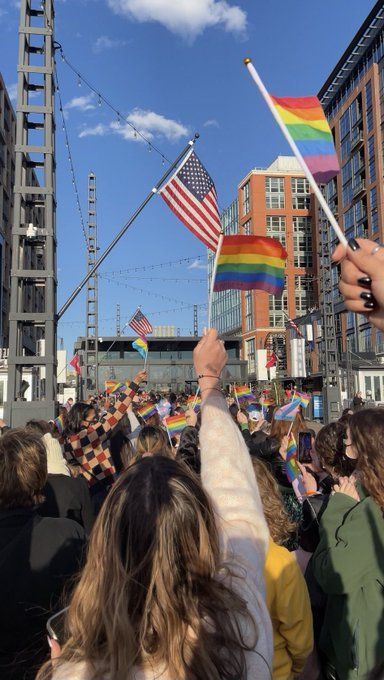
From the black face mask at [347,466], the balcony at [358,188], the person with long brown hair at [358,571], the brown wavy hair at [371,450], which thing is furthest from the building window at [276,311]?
the person with long brown hair at [358,571]

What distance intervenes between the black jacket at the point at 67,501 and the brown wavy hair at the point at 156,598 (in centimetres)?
262

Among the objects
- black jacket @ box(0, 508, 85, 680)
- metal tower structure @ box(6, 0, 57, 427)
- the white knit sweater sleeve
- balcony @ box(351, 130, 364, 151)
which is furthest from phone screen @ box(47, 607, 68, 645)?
balcony @ box(351, 130, 364, 151)

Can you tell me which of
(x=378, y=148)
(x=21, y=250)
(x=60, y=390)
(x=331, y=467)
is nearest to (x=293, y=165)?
(x=378, y=148)

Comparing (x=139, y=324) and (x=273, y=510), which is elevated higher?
(x=139, y=324)

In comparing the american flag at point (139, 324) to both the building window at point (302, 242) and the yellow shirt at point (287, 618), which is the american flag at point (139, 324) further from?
the building window at point (302, 242)

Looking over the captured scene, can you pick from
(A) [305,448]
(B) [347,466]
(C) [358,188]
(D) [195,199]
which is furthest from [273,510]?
(C) [358,188]

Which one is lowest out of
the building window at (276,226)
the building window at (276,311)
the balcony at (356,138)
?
the building window at (276,311)

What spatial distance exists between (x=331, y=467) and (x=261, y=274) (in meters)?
3.38

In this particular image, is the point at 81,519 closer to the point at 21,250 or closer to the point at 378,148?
the point at 21,250

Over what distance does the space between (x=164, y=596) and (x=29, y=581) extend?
1282 mm

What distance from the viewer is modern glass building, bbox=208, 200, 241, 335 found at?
81.5m

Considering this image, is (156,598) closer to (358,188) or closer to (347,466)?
(347,466)

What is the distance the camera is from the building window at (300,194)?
74.4 metres

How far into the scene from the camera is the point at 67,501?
396cm
